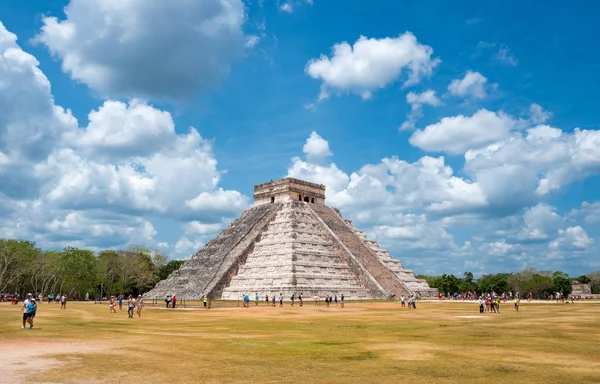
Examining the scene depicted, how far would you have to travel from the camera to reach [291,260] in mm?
43969

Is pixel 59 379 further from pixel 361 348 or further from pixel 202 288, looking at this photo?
pixel 202 288

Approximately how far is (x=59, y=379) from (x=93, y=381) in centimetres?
67

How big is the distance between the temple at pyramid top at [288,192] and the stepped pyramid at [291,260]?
12 cm

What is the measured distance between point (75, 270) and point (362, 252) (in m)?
34.1

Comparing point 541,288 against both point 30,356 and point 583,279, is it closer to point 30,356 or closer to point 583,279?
point 583,279

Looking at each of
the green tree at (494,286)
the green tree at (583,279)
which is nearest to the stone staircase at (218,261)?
the green tree at (494,286)

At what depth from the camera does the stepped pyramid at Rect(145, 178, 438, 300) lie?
4419 cm

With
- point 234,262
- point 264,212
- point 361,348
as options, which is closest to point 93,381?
point 361,348

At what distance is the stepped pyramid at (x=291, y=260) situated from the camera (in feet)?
145

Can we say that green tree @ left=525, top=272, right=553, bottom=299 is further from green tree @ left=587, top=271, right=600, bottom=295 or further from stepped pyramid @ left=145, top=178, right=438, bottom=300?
stepped pyramid @ left=145, top=178, right=438, bottom=300

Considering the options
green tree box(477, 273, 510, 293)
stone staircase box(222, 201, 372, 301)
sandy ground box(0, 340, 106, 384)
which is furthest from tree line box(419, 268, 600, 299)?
sandy ground box(0, 340, 106, 384)

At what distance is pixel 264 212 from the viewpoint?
57062mm

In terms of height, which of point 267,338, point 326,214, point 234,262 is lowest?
point 267,338

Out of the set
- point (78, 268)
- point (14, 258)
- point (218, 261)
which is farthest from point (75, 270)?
point (218, 261)
